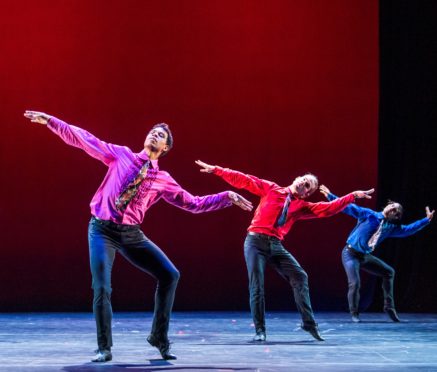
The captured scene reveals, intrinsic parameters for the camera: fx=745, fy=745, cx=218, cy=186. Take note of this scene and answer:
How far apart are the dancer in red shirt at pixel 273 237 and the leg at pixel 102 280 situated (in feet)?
4.85

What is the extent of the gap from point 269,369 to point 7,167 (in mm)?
5032

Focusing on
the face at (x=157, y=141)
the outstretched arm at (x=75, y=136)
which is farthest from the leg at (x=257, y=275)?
the outstretched arm at (x=75, y=136)

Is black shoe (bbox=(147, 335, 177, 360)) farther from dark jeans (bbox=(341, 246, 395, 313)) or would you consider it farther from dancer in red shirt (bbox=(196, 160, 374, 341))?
dark jeans (bbox=(341, 246, 395, 313))

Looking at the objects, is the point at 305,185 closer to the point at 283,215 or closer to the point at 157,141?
the point at 283,215

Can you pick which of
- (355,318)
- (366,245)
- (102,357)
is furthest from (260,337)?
(366,245)

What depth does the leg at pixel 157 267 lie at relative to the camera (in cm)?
435

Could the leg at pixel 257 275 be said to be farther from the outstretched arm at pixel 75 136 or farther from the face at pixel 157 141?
the outstretched arm at pixel 75 136

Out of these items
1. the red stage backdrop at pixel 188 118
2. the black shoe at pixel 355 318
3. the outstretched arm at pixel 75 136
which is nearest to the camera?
the outstretched arm at pixel 75 136

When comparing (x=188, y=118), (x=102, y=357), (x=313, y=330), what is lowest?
(x=102, y=357)

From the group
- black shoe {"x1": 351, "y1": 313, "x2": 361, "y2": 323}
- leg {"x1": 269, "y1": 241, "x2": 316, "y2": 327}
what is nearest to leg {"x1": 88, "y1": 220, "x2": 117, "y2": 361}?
leg {"x1": 269, "y1": 241, "x2": 316, "y2": 327}

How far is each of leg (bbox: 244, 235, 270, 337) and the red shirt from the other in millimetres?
105

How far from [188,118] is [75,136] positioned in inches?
168

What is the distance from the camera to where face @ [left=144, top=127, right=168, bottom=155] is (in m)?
4.53

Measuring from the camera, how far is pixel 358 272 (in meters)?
7.59
